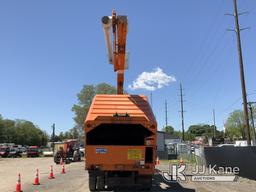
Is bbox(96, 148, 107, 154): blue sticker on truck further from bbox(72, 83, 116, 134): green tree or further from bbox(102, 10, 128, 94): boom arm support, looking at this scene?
bbox(72, 83, 116, 134): green tree

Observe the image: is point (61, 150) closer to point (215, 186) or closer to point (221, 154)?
point (221, 154)

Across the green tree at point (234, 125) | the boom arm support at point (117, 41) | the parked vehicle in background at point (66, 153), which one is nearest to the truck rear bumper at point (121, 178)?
the boom arm support at point (117, 41)

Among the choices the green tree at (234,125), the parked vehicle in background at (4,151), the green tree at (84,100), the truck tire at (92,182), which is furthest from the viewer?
the green tree at (234,125)

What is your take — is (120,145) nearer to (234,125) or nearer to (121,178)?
(121,178)

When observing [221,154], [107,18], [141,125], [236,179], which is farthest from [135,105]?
[221,154]

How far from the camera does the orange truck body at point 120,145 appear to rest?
48.2 feet

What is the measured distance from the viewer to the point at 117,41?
58.6 feet

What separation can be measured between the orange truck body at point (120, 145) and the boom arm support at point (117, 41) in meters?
3.83

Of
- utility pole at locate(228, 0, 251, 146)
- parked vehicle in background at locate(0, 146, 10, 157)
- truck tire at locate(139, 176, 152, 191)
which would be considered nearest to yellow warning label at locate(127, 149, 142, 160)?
truck tire at locate(139, 176, 152, 191)

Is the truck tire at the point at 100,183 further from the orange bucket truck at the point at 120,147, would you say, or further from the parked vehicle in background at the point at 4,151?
the parked vehicle in background at the point at 4,151

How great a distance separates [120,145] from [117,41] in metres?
5.15

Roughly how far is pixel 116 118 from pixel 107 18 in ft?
14.0

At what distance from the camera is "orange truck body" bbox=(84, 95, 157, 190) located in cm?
1468

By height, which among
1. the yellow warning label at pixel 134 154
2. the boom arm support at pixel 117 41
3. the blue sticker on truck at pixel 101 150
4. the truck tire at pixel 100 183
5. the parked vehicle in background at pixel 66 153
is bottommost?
the truck tire at pixel 100 183
